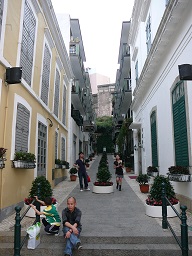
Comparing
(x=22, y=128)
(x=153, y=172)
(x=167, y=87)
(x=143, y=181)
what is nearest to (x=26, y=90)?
(x=22, y=128)

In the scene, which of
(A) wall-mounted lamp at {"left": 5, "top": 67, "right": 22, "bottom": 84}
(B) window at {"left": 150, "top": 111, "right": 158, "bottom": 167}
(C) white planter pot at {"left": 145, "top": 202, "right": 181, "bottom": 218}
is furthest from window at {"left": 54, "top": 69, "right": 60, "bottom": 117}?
(C) white planter pot at {"left": 145, "top": 202, "right": 181, "bottom": 218}

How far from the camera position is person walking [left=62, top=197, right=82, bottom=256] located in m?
4.58

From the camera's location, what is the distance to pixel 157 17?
10820mm

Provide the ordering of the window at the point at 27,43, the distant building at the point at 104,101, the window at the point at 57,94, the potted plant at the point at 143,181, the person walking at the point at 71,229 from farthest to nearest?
the distant building at the point at 104,101 → the window at the point at 57,94 → the potted plant at the point at 143,181 → the window at the point at 27,43 → the person walking at the point at 71,229

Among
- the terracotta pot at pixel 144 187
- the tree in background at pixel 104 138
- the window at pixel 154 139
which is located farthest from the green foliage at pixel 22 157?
the tree in background at pixel 104 138

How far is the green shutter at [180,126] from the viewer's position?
24.4ft

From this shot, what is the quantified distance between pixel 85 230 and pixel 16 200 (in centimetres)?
286

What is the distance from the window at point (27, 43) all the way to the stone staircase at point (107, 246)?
5.52 m

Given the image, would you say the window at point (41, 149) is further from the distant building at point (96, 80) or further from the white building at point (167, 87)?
the distant building at point (96, 80)

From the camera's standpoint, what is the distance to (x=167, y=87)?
9.43m

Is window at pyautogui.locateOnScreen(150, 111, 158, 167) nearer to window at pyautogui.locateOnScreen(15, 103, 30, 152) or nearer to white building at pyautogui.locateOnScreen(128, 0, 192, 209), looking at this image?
white building at pyautogui.locateOnScreen(128, 0, 192, 209)

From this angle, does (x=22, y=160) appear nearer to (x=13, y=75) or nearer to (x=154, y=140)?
(x=13, y=75)

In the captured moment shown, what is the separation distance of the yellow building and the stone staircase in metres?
1.64

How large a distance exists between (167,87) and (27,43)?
5335mm
